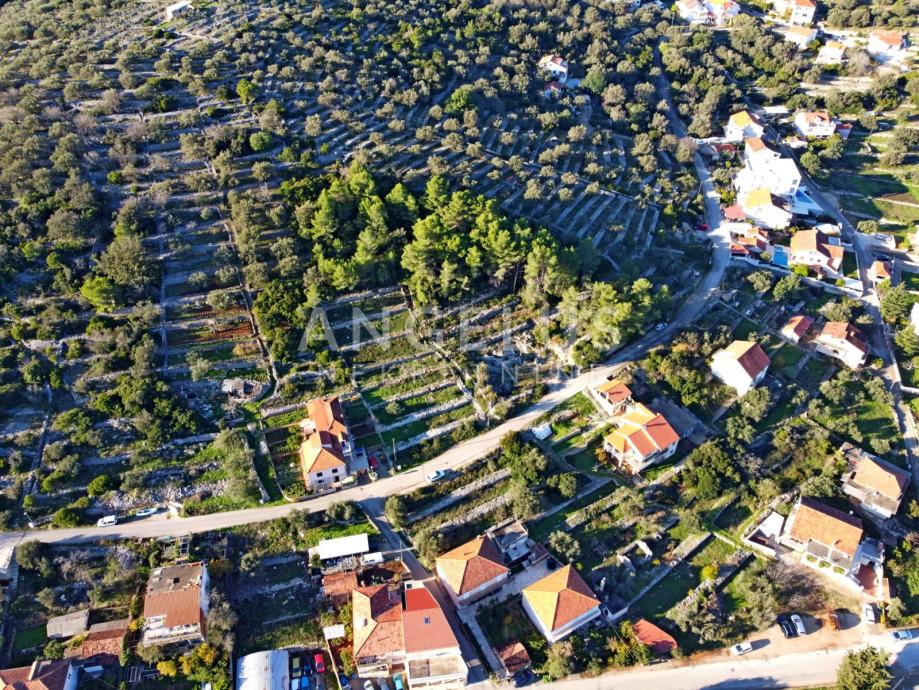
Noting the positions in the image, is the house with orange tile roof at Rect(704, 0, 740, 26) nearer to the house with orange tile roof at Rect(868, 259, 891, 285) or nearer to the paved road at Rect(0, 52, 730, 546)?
the house with orange tile roof at Rect(868, 259, 891, 285)

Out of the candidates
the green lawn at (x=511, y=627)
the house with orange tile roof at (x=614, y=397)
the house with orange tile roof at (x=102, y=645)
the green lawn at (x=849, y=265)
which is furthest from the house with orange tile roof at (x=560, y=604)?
the green lawn at (x=849, y=265)

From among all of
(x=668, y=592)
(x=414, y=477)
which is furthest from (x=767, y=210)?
(x=414, y=477)

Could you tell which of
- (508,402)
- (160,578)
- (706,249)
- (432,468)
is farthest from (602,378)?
(160,578)

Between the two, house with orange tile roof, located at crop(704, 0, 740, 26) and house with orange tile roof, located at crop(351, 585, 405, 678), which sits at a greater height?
house with orange tile roof, located at crop(704, 0, 740, 26)

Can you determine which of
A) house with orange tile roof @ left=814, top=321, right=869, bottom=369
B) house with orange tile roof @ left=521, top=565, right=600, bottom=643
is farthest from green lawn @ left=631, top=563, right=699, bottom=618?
house with orange tile roof @ left=814, top=321, right=869, bottom=369

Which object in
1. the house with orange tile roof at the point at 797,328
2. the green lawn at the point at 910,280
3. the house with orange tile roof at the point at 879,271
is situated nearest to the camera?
the house with orange tile roof at the point at 797,328

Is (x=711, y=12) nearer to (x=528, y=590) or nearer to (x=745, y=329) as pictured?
(x=745, y=329)

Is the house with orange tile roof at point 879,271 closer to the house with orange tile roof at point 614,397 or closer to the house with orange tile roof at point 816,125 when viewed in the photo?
the house with orange tile roof at point 816,125

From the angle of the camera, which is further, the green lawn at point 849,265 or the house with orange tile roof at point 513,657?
the green lawn at point 849,265
